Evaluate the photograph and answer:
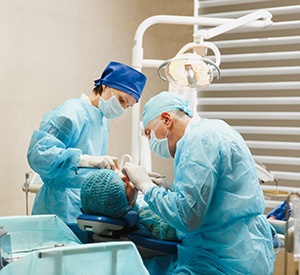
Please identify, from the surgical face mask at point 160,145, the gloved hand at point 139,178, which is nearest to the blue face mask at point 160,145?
the surgical face mask at point 160,145

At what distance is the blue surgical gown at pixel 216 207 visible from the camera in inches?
67.5

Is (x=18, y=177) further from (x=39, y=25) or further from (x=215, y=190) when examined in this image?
(x=215, y=190)

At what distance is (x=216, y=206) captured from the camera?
176 cm

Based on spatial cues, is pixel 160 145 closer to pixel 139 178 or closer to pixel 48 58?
pixel 139 178

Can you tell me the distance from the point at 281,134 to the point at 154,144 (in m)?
1.82

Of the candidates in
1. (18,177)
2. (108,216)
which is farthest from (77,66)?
(108,216)

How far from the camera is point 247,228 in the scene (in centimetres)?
177

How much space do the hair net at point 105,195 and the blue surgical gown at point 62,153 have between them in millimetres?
445

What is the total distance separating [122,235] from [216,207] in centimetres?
39

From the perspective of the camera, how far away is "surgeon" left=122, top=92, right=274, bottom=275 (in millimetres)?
1716

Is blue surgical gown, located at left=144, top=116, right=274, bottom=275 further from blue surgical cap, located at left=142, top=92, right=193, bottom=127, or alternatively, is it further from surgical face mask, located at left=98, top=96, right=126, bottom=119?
surgical face mask, located at left=98, top=96, right=126, bottom=119

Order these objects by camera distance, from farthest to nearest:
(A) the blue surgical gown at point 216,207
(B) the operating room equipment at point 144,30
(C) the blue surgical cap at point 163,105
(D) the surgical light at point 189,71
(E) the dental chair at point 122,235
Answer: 1. (B) the operating room equipment at point 144,30
2. (D) the surgical light at point 189,71
3. (C) the blue surgical cap at point 163,105
4. (E) the dental chair at point 122,235
5. (A) the blue surgical gown at point 216,207

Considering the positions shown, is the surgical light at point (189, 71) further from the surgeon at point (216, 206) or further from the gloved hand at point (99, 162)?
the surgeon at point (216, 206)

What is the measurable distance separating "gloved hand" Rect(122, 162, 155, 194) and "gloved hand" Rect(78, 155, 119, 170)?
0.99 feet
